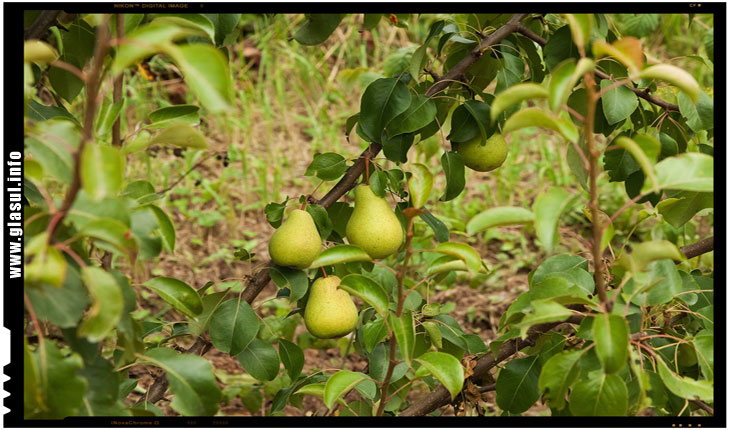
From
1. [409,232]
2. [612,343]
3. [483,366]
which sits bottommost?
[483,366]

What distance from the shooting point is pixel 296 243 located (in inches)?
44.6

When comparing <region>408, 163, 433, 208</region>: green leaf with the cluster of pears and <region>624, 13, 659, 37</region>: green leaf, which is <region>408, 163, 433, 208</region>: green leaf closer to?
the cluster of pears

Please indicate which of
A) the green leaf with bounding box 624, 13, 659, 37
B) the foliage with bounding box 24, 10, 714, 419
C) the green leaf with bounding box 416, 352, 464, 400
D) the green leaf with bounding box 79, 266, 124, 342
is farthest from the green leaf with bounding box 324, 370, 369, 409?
the green leaf with bounding box 624, 13, 659, 37

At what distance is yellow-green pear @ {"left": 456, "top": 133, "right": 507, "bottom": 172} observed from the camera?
3.89 feet

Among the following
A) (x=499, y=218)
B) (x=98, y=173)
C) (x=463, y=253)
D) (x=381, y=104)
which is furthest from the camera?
(x=381, y=104)

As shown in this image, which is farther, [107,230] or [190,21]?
[190,21]

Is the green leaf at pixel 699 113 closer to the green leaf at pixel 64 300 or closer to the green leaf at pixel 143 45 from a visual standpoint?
the green leaf at pixel 143 45

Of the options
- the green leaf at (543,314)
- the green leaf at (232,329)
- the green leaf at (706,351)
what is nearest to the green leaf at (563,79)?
the green leaf at (543,314)

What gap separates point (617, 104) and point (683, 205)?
0.75 feet

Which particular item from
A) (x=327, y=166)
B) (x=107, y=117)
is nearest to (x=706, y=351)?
(x=327, y=166)

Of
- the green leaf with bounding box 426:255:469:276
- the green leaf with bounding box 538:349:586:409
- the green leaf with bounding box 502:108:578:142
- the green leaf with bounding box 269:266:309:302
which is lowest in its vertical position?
the green leaf with bounding box 538:349:586:409

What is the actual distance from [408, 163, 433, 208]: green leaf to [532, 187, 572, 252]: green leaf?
0.63 ft

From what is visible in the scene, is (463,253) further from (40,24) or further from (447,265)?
(40,24)

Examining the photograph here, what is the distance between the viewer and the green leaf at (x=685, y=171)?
777mm
